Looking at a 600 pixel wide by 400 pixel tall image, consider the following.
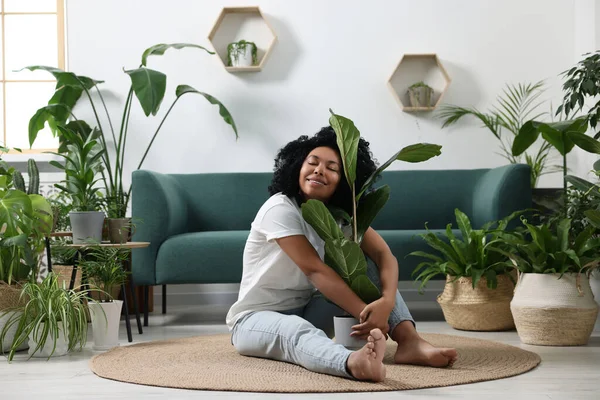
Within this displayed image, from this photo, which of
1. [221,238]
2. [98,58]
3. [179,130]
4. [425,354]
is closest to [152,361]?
[425,354]

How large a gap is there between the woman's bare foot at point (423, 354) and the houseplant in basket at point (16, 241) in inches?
57.6

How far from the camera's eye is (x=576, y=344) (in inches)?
114

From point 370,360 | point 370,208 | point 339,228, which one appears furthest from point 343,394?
point 370,208

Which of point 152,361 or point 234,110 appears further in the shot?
point 234,110

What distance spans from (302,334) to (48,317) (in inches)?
40.5

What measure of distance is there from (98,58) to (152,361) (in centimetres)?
279

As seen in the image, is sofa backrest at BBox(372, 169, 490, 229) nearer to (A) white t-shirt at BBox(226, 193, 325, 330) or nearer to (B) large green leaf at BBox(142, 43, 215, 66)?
(B) large green leaf at BBox(142, 43, 215, 66)

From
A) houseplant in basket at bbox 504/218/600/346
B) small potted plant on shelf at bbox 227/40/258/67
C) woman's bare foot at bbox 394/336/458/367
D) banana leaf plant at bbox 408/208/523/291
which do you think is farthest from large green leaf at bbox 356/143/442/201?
small potted plant on shelf at bbox 227/40/258/67

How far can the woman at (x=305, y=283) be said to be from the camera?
7.24ft

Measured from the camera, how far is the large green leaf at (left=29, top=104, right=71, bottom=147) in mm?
4344

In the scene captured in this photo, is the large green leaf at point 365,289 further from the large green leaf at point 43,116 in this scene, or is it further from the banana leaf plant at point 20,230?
the large green leaf at point 43,116

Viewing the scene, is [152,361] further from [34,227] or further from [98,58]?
[98,58]

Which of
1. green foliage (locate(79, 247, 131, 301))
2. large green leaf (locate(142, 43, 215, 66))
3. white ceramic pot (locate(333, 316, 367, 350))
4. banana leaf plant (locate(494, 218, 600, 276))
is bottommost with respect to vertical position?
white ceramic pot (locate(333, 316, 367, 350))

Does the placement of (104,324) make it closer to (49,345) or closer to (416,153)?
(49,345)
